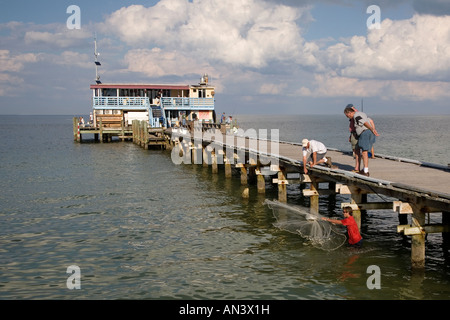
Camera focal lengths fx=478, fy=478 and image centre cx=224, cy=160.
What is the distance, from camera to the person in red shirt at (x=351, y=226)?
12.2 m

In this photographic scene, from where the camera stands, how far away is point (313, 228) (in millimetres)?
13555

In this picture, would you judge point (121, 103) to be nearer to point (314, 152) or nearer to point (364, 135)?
point (314, 152)

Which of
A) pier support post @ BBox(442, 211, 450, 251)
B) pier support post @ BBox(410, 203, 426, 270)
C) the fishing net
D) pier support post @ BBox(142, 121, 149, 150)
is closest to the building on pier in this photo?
pier support post @ BBox(142, 121, 149, 150)

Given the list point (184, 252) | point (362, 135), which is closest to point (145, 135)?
point (184, 252)

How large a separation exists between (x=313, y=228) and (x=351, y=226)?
1446 millimetres

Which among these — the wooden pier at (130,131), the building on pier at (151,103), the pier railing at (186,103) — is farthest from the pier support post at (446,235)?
the pier railing at (186,103)

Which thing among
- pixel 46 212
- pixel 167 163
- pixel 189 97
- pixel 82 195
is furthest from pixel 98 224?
pixel 189 97

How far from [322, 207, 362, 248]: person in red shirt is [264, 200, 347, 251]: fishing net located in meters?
0.25

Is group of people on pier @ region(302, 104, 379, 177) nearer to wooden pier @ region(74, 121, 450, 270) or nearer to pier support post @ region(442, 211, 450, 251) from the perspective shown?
wooden pier @ region(74, 121, 450, 270)

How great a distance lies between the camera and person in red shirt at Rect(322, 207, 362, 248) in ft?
40.1

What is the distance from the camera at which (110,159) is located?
36406 millimetres

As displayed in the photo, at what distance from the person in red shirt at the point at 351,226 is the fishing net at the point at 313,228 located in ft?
0.82
